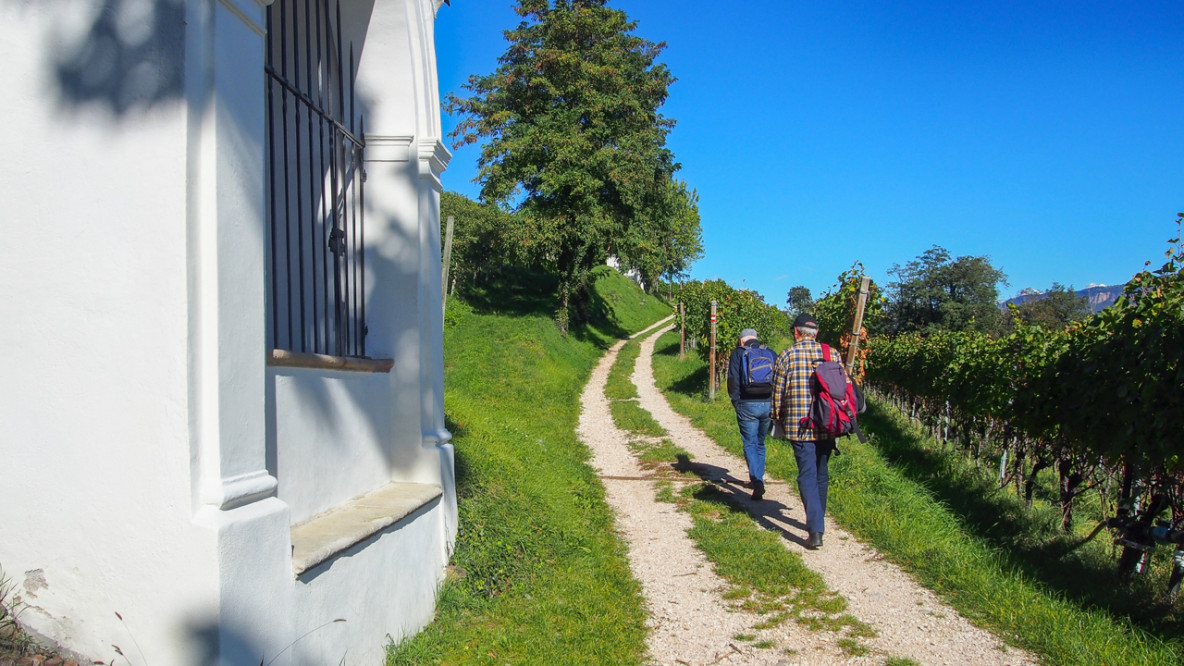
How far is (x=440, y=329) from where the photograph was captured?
5.32 m

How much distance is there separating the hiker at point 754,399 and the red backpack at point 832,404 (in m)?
1.70

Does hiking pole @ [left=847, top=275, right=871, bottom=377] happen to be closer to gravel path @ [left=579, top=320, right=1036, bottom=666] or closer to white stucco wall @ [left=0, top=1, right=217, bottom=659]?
gravel path @ [left=579, top=320, right=1036, bottom=666]

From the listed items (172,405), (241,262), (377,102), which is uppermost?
(377,102)

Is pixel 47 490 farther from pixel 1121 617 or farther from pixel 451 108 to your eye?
pixel 451 108

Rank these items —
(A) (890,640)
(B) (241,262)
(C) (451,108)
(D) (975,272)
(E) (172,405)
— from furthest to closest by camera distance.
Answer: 1. (D) (975,272)
2. (C) (451,108)
3. (A) (890,640)
4. (B) (241,262)
5. (E) (172,405)

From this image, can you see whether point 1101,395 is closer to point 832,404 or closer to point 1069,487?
point 1069,487

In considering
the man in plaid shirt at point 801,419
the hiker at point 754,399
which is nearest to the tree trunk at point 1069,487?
the man in plaid shirt at point 801,419

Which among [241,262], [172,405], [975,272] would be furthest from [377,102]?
[975,272]

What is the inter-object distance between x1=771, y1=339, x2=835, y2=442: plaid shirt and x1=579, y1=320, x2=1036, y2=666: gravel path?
94 centimetres

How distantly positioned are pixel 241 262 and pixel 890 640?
12.5 feet

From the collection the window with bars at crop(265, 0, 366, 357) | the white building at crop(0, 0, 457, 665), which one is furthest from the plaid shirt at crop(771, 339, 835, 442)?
the white building at crop(0, 0, 457, 665)

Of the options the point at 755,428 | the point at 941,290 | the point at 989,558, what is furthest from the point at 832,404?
the point at 941,290

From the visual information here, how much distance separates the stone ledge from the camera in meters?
3.12

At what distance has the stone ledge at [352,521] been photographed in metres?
3.12
